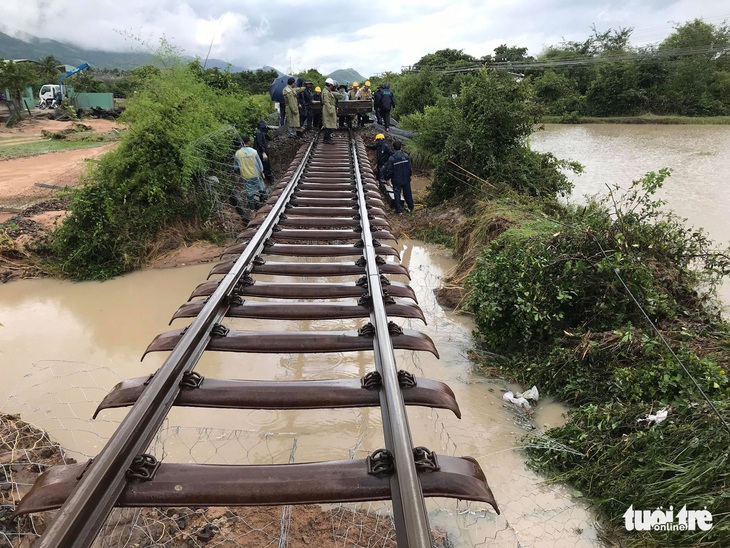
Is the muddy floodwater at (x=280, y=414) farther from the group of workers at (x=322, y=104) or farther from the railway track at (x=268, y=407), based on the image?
the group of workers at (x=322, y=104)

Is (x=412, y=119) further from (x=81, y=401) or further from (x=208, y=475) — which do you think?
(x=208, y=475)

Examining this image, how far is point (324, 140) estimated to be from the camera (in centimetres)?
1198

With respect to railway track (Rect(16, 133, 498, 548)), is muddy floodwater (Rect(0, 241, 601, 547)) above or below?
below

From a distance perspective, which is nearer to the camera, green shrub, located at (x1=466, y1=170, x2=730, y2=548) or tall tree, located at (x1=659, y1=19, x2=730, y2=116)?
green shrub, located at (x1=466, y1=170, x2=730, y2=548)

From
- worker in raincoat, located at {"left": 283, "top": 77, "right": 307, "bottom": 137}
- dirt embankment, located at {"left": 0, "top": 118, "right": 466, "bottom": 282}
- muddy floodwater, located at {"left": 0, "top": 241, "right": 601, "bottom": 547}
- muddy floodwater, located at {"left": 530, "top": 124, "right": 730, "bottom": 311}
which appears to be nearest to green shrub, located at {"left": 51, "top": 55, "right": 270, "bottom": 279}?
dirt embankment, located at {"left": 0, "top": 118, "right": 466, "bottom": 282}

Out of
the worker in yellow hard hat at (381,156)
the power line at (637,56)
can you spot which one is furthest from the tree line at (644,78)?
the worker in yellow hard hat at (381,156)

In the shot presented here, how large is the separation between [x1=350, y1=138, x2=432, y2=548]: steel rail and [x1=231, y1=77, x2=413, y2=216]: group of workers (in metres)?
6.11

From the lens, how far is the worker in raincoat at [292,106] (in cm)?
1137

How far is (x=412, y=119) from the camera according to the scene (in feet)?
49.6

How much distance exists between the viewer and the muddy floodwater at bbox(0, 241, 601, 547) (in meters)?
3.14

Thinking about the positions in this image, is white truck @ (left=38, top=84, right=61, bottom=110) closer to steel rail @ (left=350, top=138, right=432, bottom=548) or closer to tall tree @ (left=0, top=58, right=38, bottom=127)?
tall tree @ (left=0, top=58, right=38, bottom=127)

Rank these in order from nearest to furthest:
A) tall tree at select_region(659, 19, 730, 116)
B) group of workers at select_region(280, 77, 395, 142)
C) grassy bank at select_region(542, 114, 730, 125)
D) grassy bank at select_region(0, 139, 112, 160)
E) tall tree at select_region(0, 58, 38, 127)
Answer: group of workers at select_region(280, 77, 395, 142) → grassy bank at select_region(0, 139, 112, 160) → tall tree at select_region(0, 58, 38, 127) → grassy bank at select_region(542, 114, 730, 125) → tall tree at select_region(659, 19, 730, 116)

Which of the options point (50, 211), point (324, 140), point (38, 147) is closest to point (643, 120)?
point (324, 140)

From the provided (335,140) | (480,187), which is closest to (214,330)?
(480,187)
